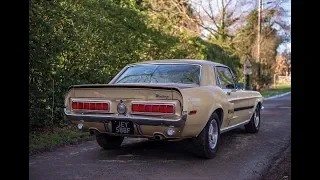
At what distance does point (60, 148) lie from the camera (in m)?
6.66

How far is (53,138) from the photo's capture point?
23.6 ft

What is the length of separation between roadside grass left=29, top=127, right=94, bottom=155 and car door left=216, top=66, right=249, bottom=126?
2.97 meters

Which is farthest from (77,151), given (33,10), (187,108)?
(33,10)

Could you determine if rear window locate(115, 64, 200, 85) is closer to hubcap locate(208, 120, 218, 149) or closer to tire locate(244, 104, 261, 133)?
hubcap locate(208, 120, 218, 149)

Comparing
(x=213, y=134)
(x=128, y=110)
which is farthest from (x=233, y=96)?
(x=128, y=110)

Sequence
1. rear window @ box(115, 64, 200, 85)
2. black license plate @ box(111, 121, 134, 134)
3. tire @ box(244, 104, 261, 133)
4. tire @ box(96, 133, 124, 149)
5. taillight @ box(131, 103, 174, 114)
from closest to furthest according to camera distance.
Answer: taillight @ box(131, 103, 174, 114)
black license plate @ box(111, 121, 134, 134)
rear window @ box(115, 64, 200, 85)
tire @ box(96, 133, 124, 149)
tire @ box(244, 104, 261, 133)

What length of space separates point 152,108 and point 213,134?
138 cm

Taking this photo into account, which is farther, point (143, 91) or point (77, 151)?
point (77, 151)

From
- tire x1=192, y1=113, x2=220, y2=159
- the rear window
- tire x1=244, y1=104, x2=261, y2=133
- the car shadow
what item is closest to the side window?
the rear window

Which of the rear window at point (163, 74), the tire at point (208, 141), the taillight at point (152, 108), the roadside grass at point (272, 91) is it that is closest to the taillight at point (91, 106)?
the taillight at point (152, 108)

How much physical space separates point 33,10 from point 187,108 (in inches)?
160

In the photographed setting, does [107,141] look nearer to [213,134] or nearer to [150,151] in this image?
[150,151]

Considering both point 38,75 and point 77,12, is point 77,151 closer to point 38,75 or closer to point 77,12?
point 38,75

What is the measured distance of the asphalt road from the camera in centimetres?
485
